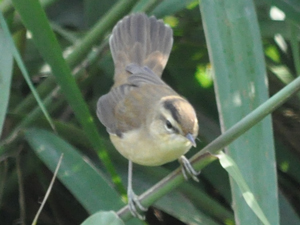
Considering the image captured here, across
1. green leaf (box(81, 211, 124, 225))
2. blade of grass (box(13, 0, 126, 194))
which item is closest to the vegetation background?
blade of grass (box(13, 0, 126, 194))

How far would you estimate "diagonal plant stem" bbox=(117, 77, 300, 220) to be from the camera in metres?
0.98

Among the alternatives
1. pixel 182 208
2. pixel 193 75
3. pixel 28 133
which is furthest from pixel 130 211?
pixel 193 75

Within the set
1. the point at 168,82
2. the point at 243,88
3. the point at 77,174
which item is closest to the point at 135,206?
Result: the point at 77,174

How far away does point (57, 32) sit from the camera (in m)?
2.06

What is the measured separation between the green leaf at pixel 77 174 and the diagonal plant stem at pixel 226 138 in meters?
0.32

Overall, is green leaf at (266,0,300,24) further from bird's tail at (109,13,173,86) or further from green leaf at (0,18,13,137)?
green leaf at (0,18,13,137)

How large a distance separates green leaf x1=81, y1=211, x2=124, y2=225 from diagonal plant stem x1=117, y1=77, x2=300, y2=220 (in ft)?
0.24

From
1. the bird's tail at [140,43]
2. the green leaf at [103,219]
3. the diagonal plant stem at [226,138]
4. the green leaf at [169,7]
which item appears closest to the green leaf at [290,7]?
the green leaf at [169,7]

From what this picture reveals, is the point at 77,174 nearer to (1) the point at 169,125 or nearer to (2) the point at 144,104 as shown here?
(1) the point at 169,125

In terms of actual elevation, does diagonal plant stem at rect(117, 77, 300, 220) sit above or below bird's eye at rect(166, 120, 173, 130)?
above

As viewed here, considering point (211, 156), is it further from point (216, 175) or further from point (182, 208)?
point (216, 175)

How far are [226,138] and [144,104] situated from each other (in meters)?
0.89

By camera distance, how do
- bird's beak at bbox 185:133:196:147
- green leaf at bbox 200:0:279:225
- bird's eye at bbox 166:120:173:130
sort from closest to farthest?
green leaf at bbox 200:0:279:225 < bird's beak at bbox 185:133:196:147 < bird's eye at bbox 166:120:173:130

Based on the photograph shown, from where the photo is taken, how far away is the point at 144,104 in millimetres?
1902
